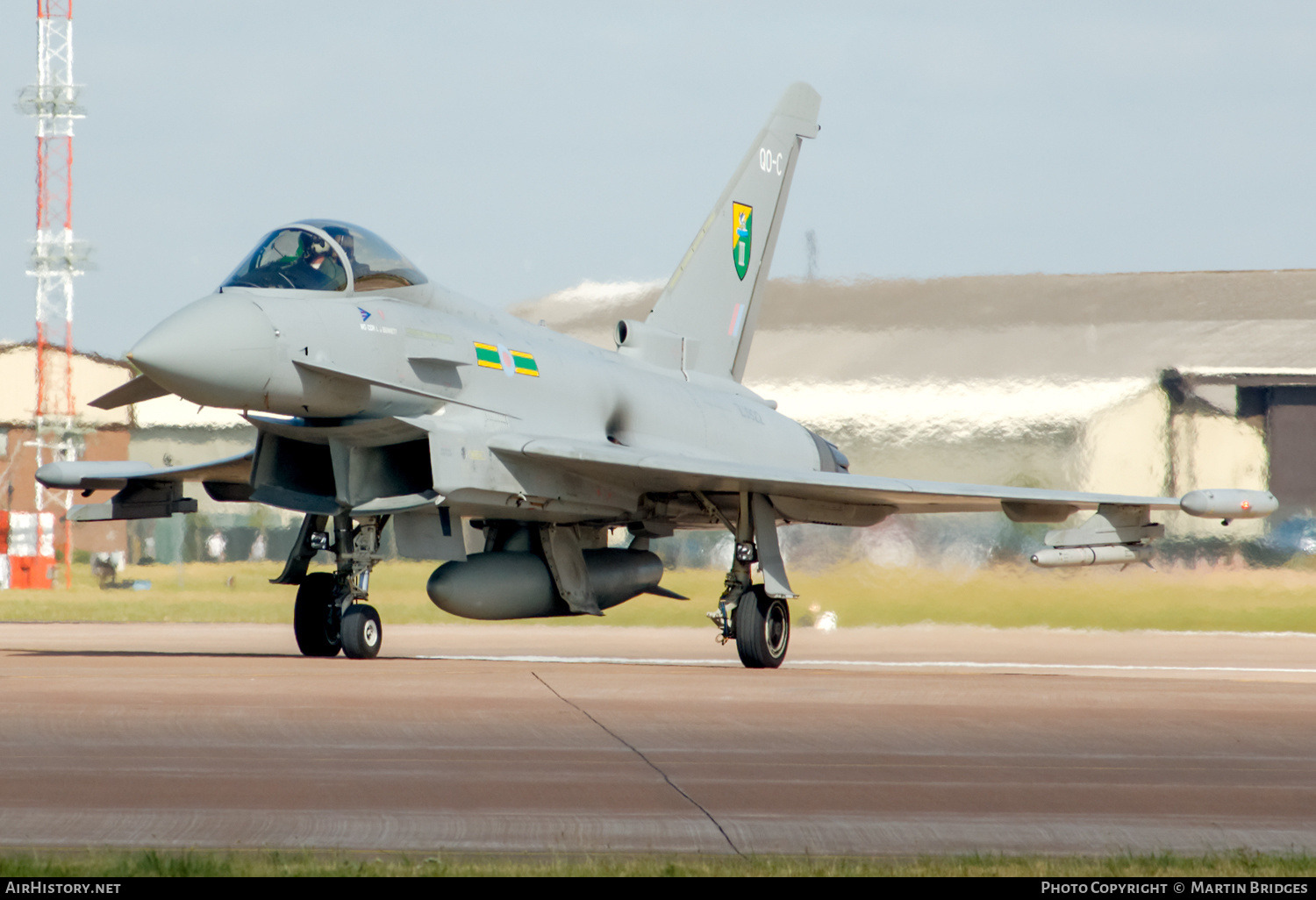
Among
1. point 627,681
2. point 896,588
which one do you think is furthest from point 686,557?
point 627,681

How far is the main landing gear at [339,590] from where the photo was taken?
39.4 feet

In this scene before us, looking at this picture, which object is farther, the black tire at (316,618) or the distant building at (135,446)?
the distant building at (135,446)

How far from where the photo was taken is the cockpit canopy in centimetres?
1107

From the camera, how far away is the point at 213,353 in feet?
33.8

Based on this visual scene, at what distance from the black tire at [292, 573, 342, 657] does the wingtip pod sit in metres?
7.22

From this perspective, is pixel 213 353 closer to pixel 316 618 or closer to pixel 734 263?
pixel 316 618

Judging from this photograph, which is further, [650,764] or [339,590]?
[339,590]

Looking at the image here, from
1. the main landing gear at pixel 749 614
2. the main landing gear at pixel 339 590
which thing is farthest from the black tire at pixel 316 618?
the main landing gear at pixel 749 614

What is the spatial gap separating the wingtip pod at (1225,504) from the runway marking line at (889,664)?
96.8 inches

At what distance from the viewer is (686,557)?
19578mm

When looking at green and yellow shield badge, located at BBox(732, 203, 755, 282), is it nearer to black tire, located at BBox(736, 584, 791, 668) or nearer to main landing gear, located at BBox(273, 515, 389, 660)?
black tire, located at BBox(736, 584, 791, 668)

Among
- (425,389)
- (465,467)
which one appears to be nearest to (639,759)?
(465,467)

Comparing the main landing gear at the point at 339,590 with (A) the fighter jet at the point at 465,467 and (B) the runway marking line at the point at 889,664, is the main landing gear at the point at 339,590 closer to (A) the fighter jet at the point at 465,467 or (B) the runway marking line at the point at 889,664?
(A) the fighter jet at the point at 465,467

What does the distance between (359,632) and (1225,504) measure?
7084mm
